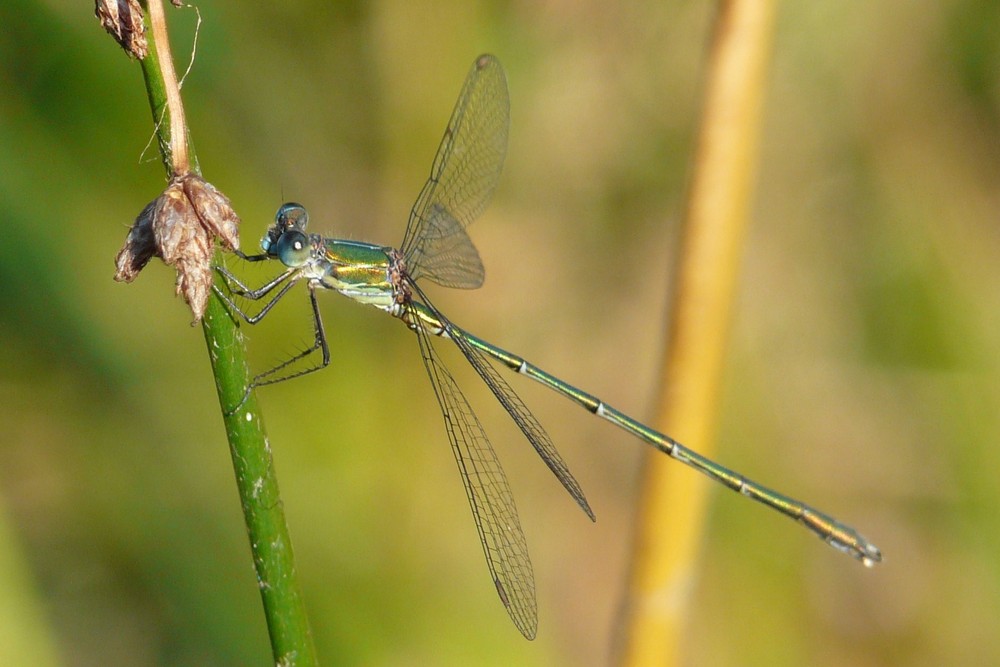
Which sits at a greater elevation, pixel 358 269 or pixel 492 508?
pixel 358 269

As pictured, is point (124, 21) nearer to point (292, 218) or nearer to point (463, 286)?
point (292, 218)

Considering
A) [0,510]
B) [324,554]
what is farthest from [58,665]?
[324,554]

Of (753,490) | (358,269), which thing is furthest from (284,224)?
(753,490)

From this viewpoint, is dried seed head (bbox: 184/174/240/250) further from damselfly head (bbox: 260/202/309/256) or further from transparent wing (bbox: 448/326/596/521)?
transparent wing (bbox: 448/326/596/521)

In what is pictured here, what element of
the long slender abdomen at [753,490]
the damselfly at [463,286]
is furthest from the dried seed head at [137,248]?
the long slender abdomen at [753,490]

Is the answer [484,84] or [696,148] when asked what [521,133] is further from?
[696,148]

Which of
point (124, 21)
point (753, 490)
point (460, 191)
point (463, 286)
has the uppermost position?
point (460, 191)

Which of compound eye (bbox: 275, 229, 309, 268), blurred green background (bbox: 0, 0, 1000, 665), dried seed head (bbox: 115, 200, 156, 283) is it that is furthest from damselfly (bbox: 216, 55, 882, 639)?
dried seed head (bbox: 115, 200, 156, 283)
